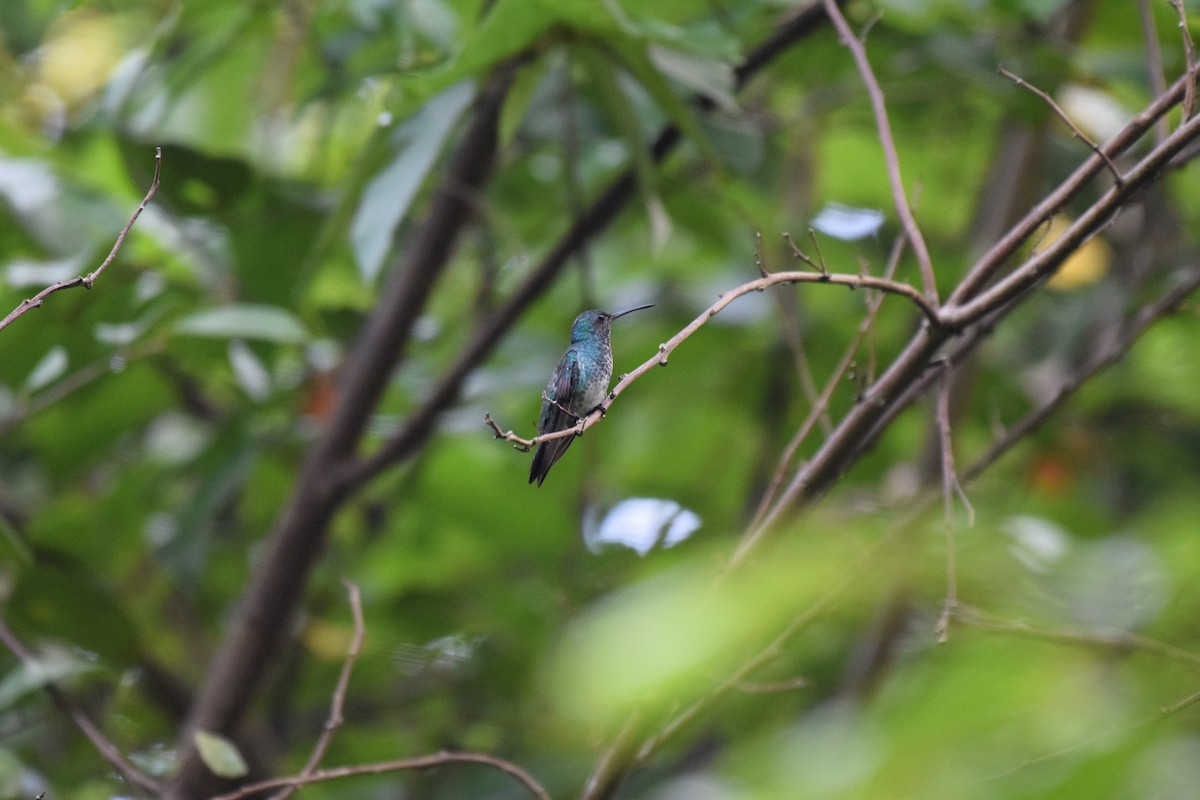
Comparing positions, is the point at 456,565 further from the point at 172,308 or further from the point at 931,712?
the point at 931,712

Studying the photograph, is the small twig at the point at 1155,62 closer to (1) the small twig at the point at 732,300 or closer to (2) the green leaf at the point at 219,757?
(1) the small twig at the point at 732,300

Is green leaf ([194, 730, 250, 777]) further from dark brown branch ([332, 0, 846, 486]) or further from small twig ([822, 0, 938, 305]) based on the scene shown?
small twig ([822, 0, 938, 305])

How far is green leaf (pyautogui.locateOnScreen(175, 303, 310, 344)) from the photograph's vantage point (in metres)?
2.54

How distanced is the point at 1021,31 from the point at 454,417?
1.97 meters

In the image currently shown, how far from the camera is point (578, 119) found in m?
3.26

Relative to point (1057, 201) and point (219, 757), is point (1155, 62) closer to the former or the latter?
point (1057, 201)

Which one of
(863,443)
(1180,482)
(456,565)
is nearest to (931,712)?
(863,443)

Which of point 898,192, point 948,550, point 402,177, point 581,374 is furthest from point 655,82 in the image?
point 948,550

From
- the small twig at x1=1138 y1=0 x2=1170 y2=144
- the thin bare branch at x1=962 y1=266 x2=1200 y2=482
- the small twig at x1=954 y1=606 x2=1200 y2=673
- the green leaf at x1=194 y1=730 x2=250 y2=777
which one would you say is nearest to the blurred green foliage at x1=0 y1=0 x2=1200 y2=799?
the thin bare branch at x1=962 y1=266 x2=1200 y2=482

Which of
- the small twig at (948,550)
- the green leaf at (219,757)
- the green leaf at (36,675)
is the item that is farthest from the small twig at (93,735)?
the small twig at (948,550)

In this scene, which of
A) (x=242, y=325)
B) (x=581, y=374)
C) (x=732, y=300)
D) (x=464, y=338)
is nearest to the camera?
(x=732, y=300)

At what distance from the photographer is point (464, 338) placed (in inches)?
155

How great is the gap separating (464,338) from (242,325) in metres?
1.41

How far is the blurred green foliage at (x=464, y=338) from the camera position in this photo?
2.62m
